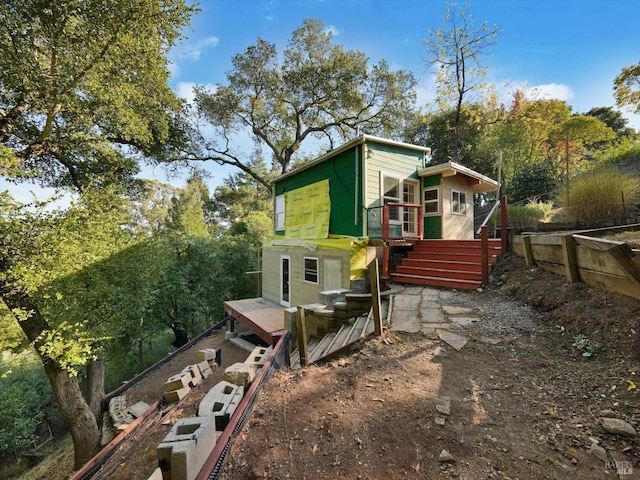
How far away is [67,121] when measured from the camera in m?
7.41

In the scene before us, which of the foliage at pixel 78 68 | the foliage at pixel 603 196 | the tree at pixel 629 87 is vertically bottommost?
the foliage at pixel 603 196

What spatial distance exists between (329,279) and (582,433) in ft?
17.1

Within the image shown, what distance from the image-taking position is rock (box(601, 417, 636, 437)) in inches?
69.0

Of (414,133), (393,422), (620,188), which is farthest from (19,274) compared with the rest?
(414,133)

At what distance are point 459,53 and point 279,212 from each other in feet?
39.5

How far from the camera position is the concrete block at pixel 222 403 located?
2.59 meters

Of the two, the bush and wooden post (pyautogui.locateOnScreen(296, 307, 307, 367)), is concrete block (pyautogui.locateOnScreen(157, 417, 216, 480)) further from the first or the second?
the bush

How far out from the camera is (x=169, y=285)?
10.8 meters

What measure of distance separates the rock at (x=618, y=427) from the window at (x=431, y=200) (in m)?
6.85

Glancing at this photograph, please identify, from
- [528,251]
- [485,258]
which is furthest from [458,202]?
[528,251]

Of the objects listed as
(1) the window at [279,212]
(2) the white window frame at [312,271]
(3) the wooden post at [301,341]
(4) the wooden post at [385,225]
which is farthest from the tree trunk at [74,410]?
(4) the wooden post at [385,225]

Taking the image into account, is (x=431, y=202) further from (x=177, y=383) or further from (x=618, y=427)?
(x=177, y=383)

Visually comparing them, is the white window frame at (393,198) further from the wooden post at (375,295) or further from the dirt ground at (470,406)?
the dirt ground at (470,406)

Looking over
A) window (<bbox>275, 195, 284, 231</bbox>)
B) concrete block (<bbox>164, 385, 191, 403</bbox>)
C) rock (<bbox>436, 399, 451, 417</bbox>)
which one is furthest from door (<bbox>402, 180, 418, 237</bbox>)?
concrete block (<bbox>164, 385, 191, 403</bbox>)
